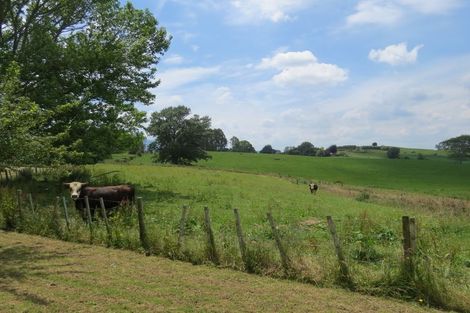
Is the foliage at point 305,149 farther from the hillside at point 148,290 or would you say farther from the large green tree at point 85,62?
the hillside at point 148,290

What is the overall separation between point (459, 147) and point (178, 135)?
251 ft

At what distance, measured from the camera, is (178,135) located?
83000 millimetres

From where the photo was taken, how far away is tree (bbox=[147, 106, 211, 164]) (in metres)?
81.3

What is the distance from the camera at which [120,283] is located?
10.1 m

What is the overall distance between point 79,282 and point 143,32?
24.1m

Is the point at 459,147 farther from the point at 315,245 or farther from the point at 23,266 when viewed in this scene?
the point at 23,266

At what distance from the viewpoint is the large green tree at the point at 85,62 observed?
1078 inches

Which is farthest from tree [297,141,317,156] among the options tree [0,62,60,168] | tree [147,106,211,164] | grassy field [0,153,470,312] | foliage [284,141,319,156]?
tree [0,62,60,168]

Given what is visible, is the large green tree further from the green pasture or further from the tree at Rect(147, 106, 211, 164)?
the tree at Rect(147, 106, 211, 164)

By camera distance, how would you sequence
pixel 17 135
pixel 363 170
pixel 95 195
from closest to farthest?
1. pixel 17 135
2. pixel 95 195
3. pixel 363 170

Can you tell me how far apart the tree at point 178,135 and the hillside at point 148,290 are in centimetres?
6870

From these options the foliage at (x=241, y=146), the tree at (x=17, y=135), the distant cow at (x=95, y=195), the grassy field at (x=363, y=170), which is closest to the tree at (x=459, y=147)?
the grassy field at (x=363, y=170)

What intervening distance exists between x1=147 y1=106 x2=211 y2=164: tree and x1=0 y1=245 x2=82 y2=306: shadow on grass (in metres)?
67.2

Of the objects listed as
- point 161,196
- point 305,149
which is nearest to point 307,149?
point 305,149
